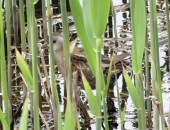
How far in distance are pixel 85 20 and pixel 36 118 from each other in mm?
427

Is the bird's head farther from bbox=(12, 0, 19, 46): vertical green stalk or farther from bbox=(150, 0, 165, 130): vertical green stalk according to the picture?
bbox=(150, 0, 165, 130): vertical green stalk

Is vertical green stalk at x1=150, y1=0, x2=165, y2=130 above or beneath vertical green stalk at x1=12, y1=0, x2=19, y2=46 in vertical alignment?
beneath

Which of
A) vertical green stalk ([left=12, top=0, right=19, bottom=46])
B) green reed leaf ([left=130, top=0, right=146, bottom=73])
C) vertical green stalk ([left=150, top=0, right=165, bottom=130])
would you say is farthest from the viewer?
vertical green stalk ([left=12, top=0, right=19, bottom=46])

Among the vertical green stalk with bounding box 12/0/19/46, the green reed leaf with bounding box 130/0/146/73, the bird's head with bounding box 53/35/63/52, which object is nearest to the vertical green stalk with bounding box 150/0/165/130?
the green reed leaf with bounding box 130/0/146/73

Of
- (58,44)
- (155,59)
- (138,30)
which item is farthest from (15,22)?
(138,30)

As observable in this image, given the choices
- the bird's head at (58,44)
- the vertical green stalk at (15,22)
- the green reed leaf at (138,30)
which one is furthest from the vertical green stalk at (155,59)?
the vertical green stalk at (15,22)

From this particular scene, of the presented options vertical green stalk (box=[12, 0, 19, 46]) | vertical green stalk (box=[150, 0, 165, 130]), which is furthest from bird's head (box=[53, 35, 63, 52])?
vertical green stalk (box=[150, 0, 165, 130])

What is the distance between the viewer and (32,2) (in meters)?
1.72

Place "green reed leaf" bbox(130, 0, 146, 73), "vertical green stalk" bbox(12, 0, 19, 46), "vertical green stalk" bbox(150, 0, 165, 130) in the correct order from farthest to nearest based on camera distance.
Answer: "vertical green stalk" bbox(12, 0, 19, 46) < "vertical green stalk" bbox(150, 0, 165, 130) < "green reed leaf" bbox(130, 0, 146, 73)

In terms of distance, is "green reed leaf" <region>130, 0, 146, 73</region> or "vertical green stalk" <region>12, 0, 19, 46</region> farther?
"vertical green stalk" <region>12, 0, 19, 46</region>

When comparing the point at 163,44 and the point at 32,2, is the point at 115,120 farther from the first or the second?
the point at 32,2

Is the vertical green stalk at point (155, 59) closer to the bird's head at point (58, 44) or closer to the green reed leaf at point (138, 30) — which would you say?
the green reed leaf at point (138, 30)

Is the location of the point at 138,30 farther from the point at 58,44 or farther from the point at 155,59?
the point at 58,44

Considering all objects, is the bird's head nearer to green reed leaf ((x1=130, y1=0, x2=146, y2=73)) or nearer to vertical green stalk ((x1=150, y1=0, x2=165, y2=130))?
vertical green stalk ((x1=150, y1=0, x2=165, y2=130))
